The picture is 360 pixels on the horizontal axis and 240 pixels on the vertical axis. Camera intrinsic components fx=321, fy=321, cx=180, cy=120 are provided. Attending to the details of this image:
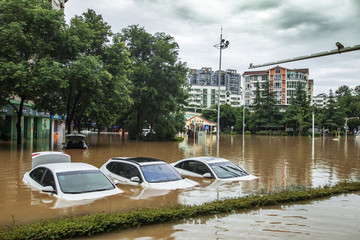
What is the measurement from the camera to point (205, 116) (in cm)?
11325

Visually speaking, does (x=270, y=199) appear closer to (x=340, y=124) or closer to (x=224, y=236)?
(x=224, y=236)

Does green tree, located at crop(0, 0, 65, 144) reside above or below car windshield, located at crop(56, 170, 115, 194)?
above

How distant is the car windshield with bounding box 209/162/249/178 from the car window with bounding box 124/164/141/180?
3.09 m

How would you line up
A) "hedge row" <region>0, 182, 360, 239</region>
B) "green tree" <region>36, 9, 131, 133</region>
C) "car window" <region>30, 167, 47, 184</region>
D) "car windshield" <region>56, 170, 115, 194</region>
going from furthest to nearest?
"green tree" <region>36, 9, 131, 133</region> → "car window" <region>30, 167, 47, 184</region> → "car windshield" <region>56, 170, 115, 194</region> → "hedge row" <region>0, 182, 360, 239</region>

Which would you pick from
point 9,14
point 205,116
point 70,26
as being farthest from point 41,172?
point 205,116

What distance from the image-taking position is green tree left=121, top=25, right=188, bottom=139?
4447cm

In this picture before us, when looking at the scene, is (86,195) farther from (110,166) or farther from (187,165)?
(187,165)

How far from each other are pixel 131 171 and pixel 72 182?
2.44m

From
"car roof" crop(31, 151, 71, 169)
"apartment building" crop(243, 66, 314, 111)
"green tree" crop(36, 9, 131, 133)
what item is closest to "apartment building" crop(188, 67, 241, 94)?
"apartment building" crop(243, 66, 314, 111)

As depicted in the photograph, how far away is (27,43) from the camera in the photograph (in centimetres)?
2372

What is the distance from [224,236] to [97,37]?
2903cm

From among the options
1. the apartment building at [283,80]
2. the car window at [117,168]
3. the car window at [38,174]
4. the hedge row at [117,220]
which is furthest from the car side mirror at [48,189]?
the apartment building at [283,80]

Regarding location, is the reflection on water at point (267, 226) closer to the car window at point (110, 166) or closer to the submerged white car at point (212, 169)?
the submerged white car at point (212, 169)

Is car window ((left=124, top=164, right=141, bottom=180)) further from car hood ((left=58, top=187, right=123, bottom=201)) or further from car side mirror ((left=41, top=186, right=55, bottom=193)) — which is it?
car side mirror ((left=41, top=186, right=55, bottom=193))
